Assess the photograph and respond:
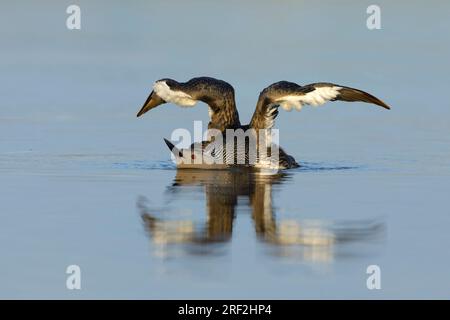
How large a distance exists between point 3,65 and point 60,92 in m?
3.18

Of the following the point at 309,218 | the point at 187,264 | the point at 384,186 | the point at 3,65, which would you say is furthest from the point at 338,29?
the point at 187,264

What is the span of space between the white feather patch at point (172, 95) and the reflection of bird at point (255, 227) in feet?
11.1

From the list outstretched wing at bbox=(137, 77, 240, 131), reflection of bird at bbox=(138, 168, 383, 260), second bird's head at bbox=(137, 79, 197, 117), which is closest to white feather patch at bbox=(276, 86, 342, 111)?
outstretched wing at bbox=(137, 77, 240, 131)

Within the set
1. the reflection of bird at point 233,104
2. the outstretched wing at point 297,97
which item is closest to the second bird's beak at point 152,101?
the reflection of bird at point 233,104

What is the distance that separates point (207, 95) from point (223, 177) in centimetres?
227

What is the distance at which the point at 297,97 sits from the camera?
16.6 meters

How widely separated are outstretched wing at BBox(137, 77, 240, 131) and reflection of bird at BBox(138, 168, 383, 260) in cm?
337

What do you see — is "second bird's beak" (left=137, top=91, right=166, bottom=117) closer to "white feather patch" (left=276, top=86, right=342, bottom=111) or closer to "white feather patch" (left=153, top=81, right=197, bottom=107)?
"white feather patch" (left=153, top=81, right=197, bottom=107)

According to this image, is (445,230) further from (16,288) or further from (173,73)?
(173,73)

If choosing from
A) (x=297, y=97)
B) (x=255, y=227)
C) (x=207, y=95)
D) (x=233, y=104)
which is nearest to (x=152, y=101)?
(x=207, y=95)

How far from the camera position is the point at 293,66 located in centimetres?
2583

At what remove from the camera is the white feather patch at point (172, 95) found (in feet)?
58.4

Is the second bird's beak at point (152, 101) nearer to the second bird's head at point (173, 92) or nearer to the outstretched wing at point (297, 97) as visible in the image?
the second bird's head at point (173, 92)

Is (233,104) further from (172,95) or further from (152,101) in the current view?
(152,101)
